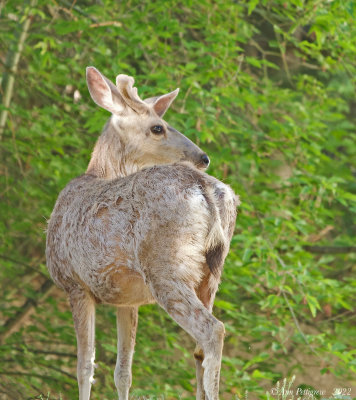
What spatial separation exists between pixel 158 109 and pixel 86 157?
9.14ft

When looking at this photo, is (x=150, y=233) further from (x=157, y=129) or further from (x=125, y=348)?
(x=157, y=129)

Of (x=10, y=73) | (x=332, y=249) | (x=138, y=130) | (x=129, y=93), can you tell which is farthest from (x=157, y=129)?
(x=332, y=249)

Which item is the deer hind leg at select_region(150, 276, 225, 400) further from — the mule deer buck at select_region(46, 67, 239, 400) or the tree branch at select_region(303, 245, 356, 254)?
the tree branch at select_region(303, 245, 356, 254)

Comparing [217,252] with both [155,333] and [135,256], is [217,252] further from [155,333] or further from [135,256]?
[155,333]

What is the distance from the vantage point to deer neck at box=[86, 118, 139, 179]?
17.2 feet

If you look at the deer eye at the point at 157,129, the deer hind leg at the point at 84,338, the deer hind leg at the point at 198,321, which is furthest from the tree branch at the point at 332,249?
the deer hind leg at the point at 198,321

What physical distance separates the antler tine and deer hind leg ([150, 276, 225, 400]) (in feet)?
6.02

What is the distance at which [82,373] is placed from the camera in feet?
14.8

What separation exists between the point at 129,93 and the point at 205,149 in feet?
10.1

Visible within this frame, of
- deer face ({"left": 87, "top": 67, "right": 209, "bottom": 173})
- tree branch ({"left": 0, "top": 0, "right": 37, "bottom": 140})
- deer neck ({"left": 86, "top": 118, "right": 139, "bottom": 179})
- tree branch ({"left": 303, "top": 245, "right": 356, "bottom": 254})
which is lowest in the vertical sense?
tree branch ({"left": 303, "top": 245, "right": 356, "bottom": 254})

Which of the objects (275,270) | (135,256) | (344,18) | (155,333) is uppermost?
(344,18)

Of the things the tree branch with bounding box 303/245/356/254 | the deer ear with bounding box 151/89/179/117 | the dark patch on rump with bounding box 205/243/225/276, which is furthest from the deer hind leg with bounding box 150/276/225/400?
the tree branch with bounding box 303/245/356/254

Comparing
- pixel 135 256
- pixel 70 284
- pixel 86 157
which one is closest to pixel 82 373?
pixel 70 284

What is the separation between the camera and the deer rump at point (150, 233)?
392 centimetres
